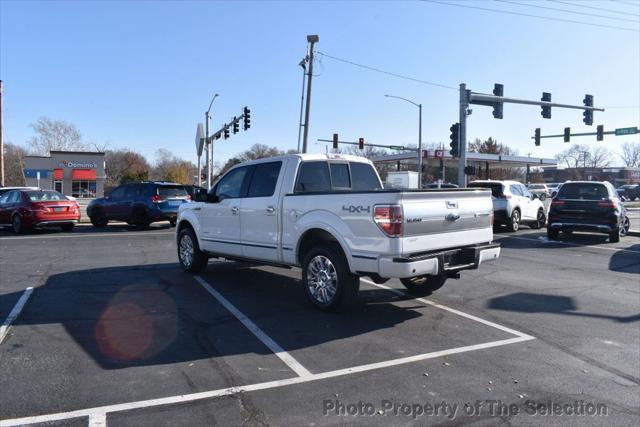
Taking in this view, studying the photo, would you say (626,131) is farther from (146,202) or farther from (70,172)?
(70,172)

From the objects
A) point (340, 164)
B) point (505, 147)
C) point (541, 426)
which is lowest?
point (541, 426)

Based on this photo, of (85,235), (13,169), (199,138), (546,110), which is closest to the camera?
Result: (85,235)

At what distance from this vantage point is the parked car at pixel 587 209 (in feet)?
47.9

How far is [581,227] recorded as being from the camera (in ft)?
48.8

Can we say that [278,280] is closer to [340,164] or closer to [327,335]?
[340,164]

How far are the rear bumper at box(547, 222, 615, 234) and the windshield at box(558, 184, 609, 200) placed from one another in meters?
0.80

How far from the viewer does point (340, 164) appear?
25.3 ft

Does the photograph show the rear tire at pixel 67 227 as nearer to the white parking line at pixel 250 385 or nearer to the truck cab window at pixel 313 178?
the truck cab window at pixel 313 178

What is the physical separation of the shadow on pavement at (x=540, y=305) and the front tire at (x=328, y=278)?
223 centimetres

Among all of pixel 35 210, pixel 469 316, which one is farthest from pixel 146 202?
pixel 469 316

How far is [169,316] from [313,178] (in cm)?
272

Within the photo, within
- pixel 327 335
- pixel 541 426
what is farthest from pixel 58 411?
pixel 541 426

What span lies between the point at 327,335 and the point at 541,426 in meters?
2.46

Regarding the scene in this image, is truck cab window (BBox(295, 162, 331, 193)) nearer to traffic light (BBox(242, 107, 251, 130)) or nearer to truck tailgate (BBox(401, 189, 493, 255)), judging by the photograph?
truck tailgate (BBox(401, 189, 493, 255))
